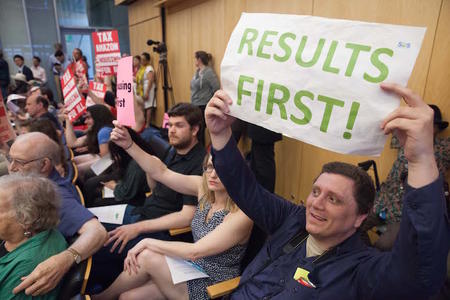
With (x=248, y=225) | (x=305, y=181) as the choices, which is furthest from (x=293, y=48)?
(x=305, y=181)

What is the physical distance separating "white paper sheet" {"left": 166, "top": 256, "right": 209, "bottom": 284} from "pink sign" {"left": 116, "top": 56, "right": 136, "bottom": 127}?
75 cm

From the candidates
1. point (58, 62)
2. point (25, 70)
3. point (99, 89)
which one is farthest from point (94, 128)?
point (58, 62)

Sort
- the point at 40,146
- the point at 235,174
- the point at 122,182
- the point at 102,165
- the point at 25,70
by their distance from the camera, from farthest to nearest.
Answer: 1. the point at 25,70
2. the point at 102,165
3. the point at 122,182
4. the point at 40,146
5. the point at 235,174

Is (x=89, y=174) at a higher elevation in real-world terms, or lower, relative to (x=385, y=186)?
lower

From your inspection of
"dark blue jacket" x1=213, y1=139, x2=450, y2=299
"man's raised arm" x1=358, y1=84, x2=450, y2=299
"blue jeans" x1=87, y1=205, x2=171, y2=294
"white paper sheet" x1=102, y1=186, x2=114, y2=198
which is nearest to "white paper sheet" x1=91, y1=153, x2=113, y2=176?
"white paper sheet" x1=102, y1=186, x2=114, y2=198

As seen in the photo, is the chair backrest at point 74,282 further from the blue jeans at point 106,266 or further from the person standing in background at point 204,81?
the person standing in background at point 204,81

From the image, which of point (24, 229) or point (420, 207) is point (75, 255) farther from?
point (420, 207)

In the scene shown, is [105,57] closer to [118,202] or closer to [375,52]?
[118,202]

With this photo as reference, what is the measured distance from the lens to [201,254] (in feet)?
4.84

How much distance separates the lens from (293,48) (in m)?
0.91

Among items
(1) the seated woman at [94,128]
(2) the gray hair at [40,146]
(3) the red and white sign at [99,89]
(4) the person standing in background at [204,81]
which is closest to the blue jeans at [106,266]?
(2) the gray hair at [40,146]

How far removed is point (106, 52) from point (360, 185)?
317 centimetres

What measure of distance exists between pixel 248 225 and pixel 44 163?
1226 mm

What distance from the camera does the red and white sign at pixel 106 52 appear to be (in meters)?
3.31
